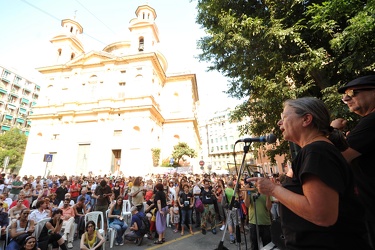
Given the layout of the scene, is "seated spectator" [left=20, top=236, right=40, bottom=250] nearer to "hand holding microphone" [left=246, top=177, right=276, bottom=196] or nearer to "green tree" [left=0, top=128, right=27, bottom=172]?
"hand holding microphone" [left=246, top=177, right=276, bottom=196]

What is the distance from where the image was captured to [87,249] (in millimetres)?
5246

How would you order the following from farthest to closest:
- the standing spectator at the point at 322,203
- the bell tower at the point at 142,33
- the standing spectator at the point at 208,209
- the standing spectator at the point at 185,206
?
the bell tower at the point at 142,33
the standing spectator at the point at 185,206
the standing spectator at the point at 208,209
the standing spectator at the point at 322,203

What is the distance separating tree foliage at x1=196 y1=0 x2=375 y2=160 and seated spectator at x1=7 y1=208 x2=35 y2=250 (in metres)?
7.71

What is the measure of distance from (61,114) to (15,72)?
3670 centimetres

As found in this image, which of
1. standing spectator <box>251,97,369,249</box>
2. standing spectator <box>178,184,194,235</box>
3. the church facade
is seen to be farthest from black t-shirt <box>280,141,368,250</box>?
the church facade

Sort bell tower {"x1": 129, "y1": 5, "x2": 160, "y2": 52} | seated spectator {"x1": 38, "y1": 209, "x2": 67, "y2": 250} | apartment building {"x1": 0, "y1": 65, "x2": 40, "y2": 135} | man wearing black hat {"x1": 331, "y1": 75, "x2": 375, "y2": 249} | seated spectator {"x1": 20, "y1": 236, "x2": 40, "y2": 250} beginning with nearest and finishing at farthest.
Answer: man wearing black hat {"x1": 331, "y1": 75, "x2": 375, "y2": 249}
seated spectator {"x1": 20, "y1": 236, "x2": 40, "y2": 250}
seated spectator {"x1": 38, "y1": 209, "x2": 67, "y2": 250}
bell tower {"x1": 129, "y1": 5, "x2": 160, "y2": 52}
apartment building {"x1": 0, "y1": 65, "x2": 40, "y2": 135}

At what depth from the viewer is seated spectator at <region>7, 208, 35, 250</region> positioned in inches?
185

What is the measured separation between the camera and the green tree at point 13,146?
41.1m

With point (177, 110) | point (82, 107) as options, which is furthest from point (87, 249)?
point (177, 110)

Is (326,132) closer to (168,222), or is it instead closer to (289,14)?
(289,14)

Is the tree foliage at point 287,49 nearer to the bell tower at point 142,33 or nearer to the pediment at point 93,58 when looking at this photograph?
the bell tower at point 142,33

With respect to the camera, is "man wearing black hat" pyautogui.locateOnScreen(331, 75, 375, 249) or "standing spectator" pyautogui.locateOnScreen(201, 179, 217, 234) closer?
"man wearing black hat" pyautogui.locateOnScreen(331, 75, 375, 249)

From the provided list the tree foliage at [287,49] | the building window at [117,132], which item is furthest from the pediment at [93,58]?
the tree foliage at [287,49]

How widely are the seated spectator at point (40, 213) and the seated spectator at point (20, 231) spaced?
561 millimetres
